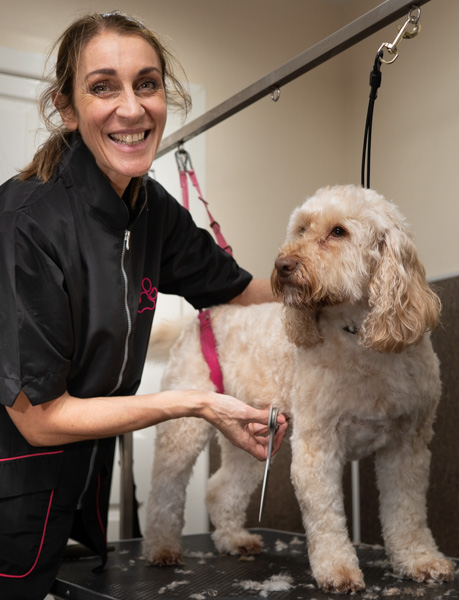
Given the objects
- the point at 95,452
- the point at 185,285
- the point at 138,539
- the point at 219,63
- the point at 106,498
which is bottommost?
the point at 138,539

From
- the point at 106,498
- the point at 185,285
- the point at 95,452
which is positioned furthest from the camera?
the point at 185,285

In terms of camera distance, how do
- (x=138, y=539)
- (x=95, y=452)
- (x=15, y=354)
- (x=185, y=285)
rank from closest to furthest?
1. (x=15, y=354)
2. (x=95, y=452)
3. (x=185, y=285)
4. (x=138, y=539)

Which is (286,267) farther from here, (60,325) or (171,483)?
(171,483)

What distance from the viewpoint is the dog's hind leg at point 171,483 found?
83.8 inches

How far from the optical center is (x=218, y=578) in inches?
75.0

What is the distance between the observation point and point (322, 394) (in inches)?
69.1

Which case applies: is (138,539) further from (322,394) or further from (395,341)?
(395,341)

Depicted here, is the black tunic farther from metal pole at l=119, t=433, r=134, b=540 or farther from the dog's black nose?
metal pole at l=119, t=433, r=134, b=540

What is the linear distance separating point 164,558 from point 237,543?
0.96 ft

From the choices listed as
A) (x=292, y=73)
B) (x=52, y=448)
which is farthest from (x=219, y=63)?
(x=52, y=448)

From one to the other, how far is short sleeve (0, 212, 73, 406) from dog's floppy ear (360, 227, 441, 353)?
2.17ft

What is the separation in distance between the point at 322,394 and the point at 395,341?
0.25 m

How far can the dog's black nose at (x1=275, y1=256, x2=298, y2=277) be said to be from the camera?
1652 mm

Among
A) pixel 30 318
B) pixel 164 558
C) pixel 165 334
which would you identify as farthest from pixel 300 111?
pixel 30 318
